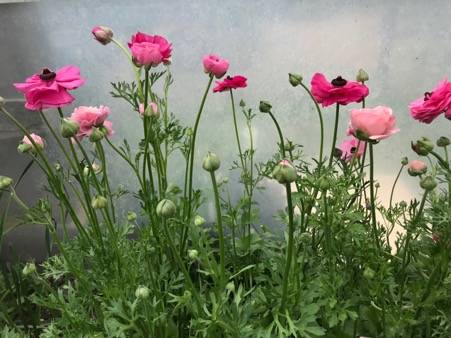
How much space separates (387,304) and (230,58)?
0.54m

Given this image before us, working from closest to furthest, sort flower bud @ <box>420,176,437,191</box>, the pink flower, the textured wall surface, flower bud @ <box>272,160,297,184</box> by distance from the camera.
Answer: flower bud @ <box>272,160,297,184</box>, flower bud @ <box>420,176,437,191</box>, the pink flower, the textured wall surface

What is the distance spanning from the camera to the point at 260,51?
0.92 m

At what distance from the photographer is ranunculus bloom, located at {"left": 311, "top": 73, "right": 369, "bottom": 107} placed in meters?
0.59

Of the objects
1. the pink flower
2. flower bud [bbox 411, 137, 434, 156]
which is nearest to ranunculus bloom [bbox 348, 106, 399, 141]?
flower bud [bbox 411, 137, 434, 156]

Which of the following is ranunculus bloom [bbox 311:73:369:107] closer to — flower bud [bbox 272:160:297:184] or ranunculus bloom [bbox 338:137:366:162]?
ranunculus bloom [bbox 338:137:366:162]

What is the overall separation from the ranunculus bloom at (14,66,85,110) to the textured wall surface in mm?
390

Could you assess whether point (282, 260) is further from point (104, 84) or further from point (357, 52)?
point (104, 84)

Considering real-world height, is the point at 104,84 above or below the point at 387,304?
above

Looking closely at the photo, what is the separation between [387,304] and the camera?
2.18 feet

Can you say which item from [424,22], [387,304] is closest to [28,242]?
[387,304]

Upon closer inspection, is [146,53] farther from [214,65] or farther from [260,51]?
[260,51]

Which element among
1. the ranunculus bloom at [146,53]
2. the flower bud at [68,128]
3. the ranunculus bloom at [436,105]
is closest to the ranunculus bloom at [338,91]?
the ranunculus bloom at [436,105]

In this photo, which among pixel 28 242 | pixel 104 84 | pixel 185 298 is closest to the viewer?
pixel 185 298

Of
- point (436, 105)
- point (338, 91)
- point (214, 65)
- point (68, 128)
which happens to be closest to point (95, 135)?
point (68, 128)
